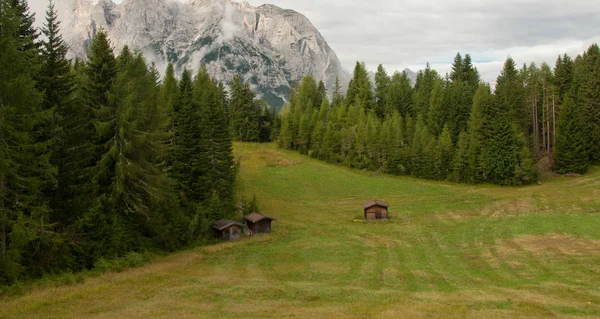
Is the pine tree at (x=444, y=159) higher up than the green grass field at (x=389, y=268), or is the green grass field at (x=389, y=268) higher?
the pine tree at (x=444, y=159)

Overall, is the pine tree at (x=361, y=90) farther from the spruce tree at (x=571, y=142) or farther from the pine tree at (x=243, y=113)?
the spruce tree at (x=571, y=142)

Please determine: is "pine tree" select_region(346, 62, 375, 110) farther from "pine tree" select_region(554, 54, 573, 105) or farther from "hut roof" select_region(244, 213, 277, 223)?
"hut roof" select_region(244, 213, 277, 223)

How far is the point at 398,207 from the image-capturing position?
67.7m

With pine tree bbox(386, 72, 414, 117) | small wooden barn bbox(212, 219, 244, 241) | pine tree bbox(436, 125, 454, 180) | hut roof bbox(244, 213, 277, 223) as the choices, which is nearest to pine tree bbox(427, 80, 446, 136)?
pine tree bbox(386, 72, 414, 117)

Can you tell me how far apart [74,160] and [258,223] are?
24660 millimetres

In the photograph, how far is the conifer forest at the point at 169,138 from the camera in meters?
26.8

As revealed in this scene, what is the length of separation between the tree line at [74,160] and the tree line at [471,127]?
54.0m

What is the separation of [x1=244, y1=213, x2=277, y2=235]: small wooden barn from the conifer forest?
3.14 meters

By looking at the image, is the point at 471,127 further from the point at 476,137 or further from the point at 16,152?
the point at 16,152

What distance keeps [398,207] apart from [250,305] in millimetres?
47343

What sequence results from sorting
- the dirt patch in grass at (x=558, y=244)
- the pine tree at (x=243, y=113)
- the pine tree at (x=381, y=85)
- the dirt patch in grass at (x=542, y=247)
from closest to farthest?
the dirt patch in grass at (x=542, y=247)
the dirt patch in grass at (x=558, y=244)
the pine tree at (x=243, y=113)
the pine tree at (x=381, y=85)

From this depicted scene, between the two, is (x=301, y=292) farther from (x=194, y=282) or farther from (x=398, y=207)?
(x=398, y=207)

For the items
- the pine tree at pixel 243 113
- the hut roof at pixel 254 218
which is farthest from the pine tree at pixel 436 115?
the hut roof at pixel 254 218

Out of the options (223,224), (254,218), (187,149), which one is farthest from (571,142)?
(187,149)
